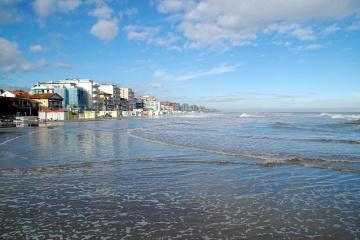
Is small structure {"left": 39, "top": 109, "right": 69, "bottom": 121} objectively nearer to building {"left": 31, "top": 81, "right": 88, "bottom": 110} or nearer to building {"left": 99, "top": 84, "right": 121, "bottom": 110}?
building {"left": 31, "top": 81, "right": 88, "bottom": 110}

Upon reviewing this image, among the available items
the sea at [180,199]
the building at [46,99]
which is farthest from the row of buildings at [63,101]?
the sea at [180,199]

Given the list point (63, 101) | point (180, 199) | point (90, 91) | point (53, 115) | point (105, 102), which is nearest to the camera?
point (180, 199)

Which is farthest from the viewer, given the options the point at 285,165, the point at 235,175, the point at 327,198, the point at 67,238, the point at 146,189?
the point at 285,165

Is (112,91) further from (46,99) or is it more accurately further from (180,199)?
(180,199)

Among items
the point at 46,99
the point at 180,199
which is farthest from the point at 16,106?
the point at 180,199

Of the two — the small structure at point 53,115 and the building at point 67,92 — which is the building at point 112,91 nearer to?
the building at point 67,92

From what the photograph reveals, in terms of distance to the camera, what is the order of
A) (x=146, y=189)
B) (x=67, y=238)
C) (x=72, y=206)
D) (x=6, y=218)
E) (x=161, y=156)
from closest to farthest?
(x=67, y=238), (x=6, y=218), (x=72, y=206), (x=146, y=189), (x=161, y=156)

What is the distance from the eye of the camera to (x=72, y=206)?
816cm

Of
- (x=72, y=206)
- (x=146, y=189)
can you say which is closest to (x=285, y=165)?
(x=146, y=189)


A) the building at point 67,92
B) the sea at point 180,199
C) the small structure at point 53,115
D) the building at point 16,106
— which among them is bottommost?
the sea at point 180,199

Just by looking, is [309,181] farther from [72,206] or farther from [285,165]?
[72,206]

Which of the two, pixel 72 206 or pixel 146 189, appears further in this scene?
pixel 146 189

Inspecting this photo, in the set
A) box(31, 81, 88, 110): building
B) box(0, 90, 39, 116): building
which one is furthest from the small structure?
box(31, 81, 88, 110): building

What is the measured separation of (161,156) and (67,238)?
1134 centimetres
